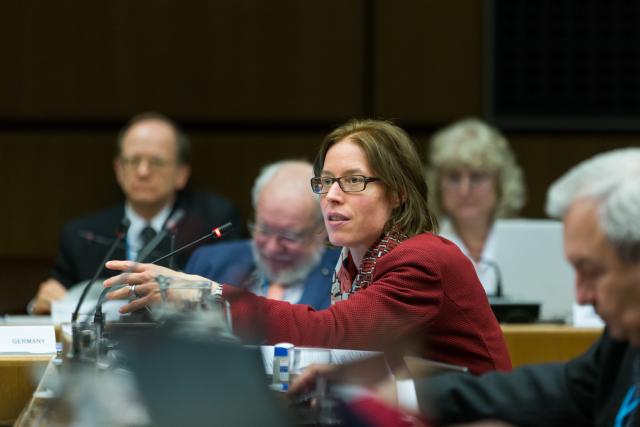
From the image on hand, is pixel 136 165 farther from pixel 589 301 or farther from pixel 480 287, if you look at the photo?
pixel 589 301

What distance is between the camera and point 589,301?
173cm

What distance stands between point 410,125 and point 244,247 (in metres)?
1.74

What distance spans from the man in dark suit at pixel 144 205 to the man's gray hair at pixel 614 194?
253cm

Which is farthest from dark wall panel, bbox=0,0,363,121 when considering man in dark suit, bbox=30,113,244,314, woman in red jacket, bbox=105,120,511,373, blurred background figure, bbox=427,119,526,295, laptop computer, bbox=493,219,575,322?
woman in red jacket, bbox=105,120,511,373

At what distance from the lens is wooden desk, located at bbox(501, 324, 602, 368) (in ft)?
11.0

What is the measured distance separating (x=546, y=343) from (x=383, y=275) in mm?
1130

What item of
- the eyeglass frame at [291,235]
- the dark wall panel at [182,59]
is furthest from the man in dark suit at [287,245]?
the dark wall panel at [182,59]

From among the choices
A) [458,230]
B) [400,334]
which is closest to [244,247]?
[458,230]

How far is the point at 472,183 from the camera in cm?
468

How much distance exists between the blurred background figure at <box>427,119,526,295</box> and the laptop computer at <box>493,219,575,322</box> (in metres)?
0.30

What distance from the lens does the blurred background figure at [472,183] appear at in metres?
4.61

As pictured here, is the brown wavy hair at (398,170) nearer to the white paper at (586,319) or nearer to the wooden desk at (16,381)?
the wooden desk at (16,381)

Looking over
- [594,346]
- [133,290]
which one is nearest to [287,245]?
[133,290]

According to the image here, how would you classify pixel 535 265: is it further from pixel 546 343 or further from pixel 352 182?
pixel 352 182
